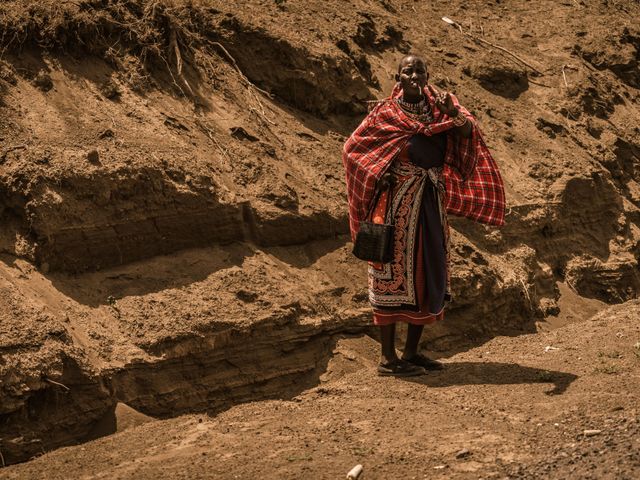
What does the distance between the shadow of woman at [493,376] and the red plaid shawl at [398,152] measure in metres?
1.00

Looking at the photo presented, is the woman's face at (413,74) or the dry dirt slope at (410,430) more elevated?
the woman's face at (413,74)

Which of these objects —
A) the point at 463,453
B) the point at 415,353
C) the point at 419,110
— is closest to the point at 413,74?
the point at 419,110

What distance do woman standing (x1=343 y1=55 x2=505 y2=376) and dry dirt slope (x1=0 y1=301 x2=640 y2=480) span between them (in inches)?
19.6

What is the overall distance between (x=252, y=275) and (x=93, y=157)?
1.31m

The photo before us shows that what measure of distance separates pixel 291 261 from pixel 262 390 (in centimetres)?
116

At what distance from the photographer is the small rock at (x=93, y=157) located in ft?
22.8

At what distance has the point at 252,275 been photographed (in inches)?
288

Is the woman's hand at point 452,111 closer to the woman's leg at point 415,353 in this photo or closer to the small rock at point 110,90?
the woman's leg at point 415,353

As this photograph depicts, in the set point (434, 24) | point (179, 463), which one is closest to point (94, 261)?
point (179, 463)

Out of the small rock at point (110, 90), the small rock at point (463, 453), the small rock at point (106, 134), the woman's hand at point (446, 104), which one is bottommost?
the small rock at point (463, 453)

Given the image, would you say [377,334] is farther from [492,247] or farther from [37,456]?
[37,456]

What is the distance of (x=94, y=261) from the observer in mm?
6914

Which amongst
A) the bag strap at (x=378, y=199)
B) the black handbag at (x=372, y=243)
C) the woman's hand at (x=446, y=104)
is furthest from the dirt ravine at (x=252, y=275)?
the woman's hand at (x=446, y=104)

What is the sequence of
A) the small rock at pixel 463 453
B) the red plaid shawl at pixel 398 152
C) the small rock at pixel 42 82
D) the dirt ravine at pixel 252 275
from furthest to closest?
1. the small rock at pixel 42 82
2. the red plaid shawl at pixel 398 152
3. the dirt ravine at pixel 252 275
4. the small rock at pixel 463 453
